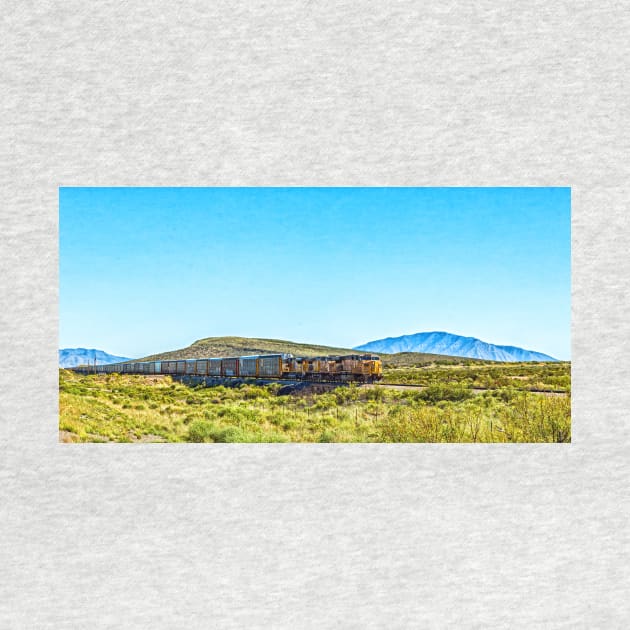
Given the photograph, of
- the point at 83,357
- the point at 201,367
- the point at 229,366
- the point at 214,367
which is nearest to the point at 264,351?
the point at 229,366

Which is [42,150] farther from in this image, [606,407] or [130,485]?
[606,407]

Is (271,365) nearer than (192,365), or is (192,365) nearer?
(271,365)

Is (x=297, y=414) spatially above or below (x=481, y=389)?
below

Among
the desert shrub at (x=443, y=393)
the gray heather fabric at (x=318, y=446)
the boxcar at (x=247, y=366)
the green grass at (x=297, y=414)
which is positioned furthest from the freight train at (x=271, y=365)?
the gray heather fabric at (x=318, y=446)

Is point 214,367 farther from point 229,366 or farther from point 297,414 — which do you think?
point 297,414

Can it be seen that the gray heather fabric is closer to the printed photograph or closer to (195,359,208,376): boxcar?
the printed photograph

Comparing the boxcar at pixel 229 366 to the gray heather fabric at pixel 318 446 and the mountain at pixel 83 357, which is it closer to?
the gray heather fabric at pixel 318 446
